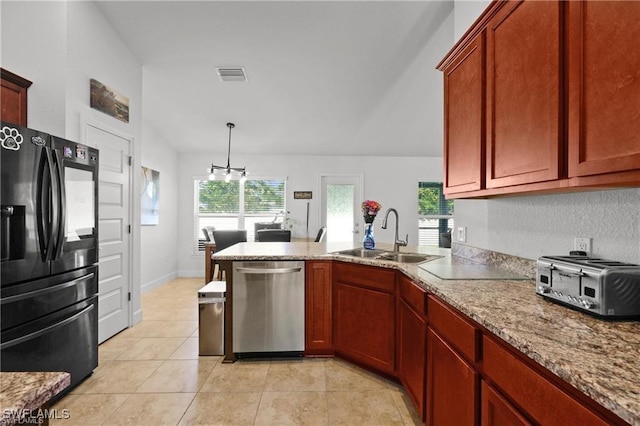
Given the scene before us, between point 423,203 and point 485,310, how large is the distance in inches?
228

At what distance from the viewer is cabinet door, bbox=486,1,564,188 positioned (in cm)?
117

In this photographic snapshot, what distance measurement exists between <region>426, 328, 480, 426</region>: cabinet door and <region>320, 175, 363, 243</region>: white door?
4933 millimetres

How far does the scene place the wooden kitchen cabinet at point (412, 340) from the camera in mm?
1672

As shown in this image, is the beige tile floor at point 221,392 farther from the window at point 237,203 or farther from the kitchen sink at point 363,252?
the window at point 237,203

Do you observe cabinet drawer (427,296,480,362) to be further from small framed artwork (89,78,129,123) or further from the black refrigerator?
small framed artwork (89,78,129,123)

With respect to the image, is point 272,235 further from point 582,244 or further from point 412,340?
point 582,244

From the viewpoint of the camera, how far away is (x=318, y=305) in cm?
256

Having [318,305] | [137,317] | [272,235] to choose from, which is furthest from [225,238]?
[318,305]

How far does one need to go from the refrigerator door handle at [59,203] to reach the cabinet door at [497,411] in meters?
2.44

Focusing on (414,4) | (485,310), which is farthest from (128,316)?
(414,4)

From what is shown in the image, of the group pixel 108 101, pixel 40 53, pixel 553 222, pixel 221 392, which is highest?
pixel 40 53

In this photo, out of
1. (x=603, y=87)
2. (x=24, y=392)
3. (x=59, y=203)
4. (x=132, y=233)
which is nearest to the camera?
(x=24, y=392)

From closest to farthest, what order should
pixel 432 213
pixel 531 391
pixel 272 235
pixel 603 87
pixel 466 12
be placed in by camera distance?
pixel 531 391 → pixel 603 87 → pixel 466 12 → pixel 272 235 → pixel 432 213

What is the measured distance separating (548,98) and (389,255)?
168cm
